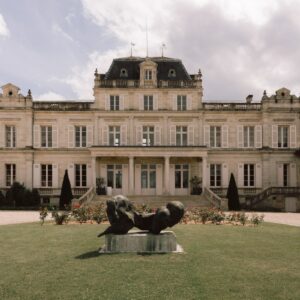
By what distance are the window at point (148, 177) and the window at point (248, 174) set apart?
812 cm

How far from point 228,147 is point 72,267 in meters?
26.6

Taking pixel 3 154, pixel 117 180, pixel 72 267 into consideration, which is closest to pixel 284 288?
pixel 72 267

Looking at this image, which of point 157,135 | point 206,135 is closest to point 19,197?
point 157,135

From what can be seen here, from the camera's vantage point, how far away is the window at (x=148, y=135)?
3378 centimetres

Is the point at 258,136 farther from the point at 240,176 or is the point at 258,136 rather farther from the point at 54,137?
the point at 54,137

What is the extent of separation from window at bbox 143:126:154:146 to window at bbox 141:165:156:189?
2.15m

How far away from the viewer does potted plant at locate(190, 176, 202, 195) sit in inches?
1261

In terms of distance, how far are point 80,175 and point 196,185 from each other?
10.2 metres

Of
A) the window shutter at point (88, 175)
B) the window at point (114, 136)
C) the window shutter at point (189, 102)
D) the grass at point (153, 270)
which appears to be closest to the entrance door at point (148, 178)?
the window at point (114, 136)

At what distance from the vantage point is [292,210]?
1225 inches

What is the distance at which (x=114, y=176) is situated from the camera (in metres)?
33.2

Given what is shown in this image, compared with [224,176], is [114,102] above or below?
above

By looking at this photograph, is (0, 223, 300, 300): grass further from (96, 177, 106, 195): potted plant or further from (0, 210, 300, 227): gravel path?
(96, 177, 106, 195): potted plant

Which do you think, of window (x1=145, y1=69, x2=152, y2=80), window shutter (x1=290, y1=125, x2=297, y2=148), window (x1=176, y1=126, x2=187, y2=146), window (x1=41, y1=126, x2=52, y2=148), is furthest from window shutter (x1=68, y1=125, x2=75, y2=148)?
window shutter (x1=290, y1=125, x2=297, y2=148)
